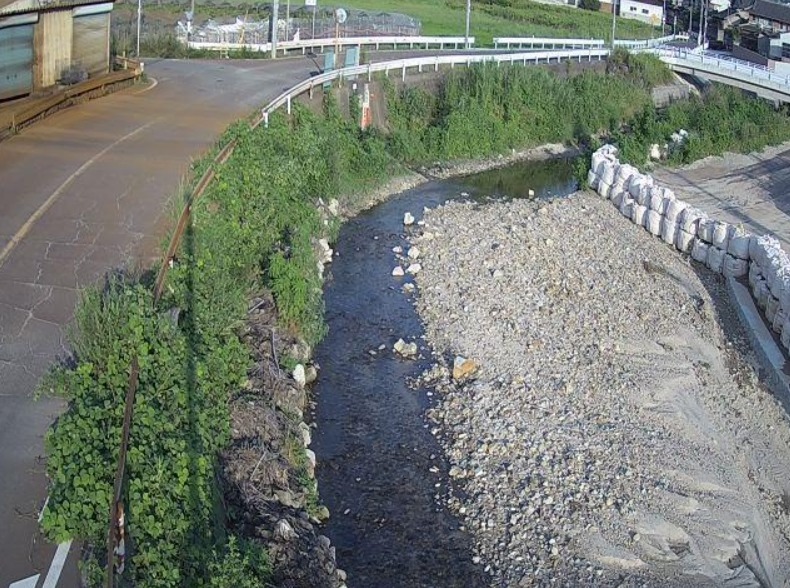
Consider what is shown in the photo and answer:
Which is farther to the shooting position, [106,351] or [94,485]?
[106,351]

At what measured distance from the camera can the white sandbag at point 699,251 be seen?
27266 mm

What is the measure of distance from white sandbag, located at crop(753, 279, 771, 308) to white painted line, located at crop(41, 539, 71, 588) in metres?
18.0

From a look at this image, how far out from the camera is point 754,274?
25.1m

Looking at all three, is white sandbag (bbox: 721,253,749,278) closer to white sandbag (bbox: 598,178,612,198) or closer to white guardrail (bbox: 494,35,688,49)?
white sandbag (bbox: 598,178,612,198)

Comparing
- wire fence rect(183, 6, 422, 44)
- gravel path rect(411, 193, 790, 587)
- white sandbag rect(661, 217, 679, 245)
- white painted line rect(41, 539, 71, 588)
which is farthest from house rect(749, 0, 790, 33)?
white painted line rect(41, 539, 71, 588)

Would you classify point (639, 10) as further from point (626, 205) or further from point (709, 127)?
point (626, 205)

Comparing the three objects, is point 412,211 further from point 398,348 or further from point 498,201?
point 398,348

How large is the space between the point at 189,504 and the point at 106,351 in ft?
8.41

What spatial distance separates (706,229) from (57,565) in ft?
70.9

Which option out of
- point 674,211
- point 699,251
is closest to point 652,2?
point 674,211

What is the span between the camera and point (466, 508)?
1464 centimetres

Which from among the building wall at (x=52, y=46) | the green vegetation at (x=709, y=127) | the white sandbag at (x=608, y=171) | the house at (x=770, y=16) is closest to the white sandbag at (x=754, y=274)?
the white sandbag at (x=608, y=171)

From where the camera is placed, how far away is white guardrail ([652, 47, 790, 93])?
4866cm

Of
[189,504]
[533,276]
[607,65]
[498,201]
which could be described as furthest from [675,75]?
[189,504]
